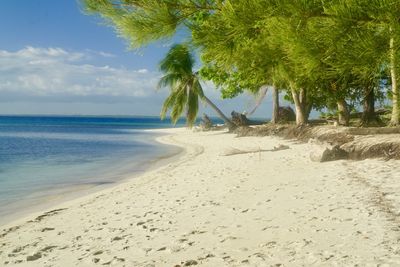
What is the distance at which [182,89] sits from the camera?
95.8 ft

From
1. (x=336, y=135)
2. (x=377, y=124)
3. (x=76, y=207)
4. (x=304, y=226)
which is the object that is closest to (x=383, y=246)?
(x=304, y=226)

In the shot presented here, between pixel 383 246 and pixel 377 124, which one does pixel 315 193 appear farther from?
pixel 377 124

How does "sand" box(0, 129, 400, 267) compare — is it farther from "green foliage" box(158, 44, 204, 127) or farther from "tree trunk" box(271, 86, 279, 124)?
"green foliage" box(158, 44, 204, 127)

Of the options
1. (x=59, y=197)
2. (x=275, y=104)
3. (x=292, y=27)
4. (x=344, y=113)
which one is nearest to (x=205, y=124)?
(x=275, y=104)

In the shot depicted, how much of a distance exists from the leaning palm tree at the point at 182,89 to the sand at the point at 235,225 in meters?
20.6

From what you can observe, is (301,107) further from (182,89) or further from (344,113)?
(182,89)

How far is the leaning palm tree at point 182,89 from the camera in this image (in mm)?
28875

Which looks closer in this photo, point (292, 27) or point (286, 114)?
point (292, 27)

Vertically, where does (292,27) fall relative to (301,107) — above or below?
above

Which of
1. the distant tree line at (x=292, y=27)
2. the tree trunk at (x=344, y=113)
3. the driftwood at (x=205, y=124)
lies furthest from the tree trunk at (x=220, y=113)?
the distant tree line at (x=292, y=27)

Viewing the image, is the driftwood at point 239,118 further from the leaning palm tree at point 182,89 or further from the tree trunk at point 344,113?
the tree trunk at point 344,113

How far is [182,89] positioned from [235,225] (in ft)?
80.7

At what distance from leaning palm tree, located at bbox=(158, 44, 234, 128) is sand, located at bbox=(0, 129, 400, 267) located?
20583 mm

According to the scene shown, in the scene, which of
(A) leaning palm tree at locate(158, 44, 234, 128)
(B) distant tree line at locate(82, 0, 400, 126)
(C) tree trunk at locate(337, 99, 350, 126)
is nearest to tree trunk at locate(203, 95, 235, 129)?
(A) leaning palm tree at locate(158, 44, 234, 128)
